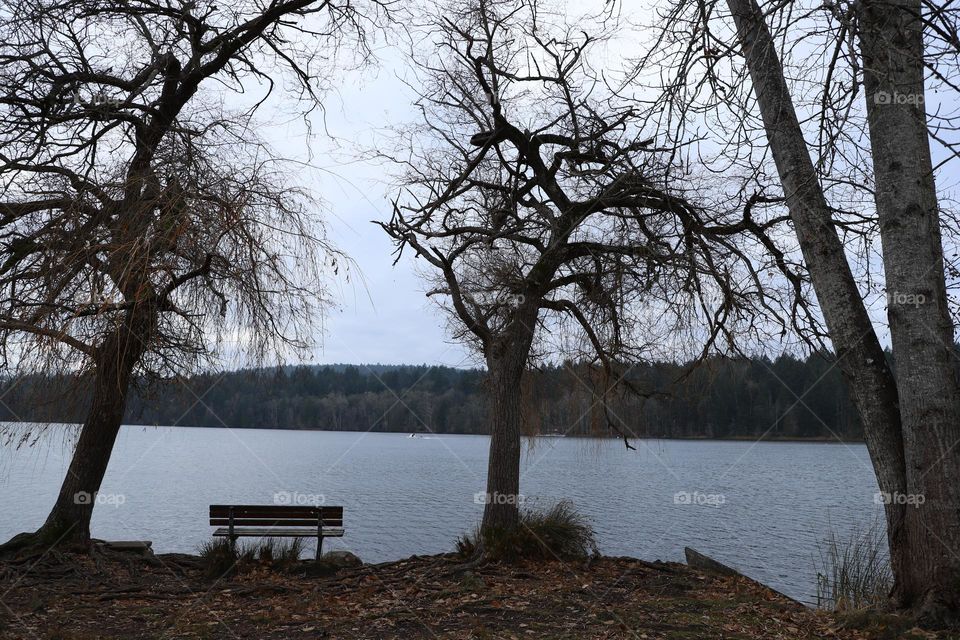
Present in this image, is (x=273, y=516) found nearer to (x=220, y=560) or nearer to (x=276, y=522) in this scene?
(x=276, y=522)

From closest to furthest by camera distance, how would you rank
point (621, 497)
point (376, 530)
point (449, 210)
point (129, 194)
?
point (129, 194) < point (449, 210) < point (376, 530) < point (621, 497)

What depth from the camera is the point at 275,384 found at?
287 inches

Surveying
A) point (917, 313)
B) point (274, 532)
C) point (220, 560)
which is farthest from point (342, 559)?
point (917, 313)

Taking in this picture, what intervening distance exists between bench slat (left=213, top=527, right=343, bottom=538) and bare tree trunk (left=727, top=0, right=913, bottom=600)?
26.2 ft

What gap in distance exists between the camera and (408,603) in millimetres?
7316

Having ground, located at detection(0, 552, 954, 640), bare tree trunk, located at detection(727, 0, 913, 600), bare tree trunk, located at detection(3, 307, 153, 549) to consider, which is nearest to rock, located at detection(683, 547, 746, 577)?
ground, located at detection(0, 552, 954, 640)

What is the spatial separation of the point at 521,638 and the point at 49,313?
4.17 m

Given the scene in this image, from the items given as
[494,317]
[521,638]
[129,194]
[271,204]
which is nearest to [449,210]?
[494,317]

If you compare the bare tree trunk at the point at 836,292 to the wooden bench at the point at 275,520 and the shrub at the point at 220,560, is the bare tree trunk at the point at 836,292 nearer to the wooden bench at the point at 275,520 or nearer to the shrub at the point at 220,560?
the shrub at the point at 220,560

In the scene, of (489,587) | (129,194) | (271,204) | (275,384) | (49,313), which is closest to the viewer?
(49,313)

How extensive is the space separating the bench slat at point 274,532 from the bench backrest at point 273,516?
0.08 meters

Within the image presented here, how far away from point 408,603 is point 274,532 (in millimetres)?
4816

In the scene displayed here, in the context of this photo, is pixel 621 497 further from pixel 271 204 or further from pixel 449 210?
pixel 271 204

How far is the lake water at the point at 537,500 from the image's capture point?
696 inches
